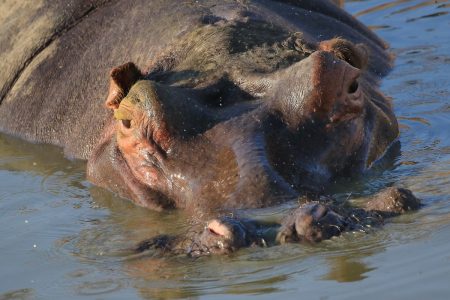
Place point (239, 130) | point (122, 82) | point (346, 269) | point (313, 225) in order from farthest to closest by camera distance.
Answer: point (122, 82)
point (239, 130)
point (313, 225)
point (346, 269)

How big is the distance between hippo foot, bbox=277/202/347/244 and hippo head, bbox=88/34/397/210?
526mm

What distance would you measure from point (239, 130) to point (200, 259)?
3.70ft

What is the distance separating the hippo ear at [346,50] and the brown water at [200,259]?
0.63m

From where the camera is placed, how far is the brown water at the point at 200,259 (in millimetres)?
4434

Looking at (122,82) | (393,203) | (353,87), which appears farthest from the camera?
(122,82)

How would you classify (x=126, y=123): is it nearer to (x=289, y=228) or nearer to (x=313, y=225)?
(x=289, y=228)

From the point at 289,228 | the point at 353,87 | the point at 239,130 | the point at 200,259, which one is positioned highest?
the point at 353,87

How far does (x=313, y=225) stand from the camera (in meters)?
4.77

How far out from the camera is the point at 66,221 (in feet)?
19.9

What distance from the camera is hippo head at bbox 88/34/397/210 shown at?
5648mm

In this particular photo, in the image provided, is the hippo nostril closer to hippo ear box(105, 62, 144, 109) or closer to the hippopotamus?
the hippopotamus

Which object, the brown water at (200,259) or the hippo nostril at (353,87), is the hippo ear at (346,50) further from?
the brown water at (200,259)

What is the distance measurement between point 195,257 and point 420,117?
319 cm

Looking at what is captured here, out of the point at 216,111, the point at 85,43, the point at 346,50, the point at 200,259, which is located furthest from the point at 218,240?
the point at 85,43
